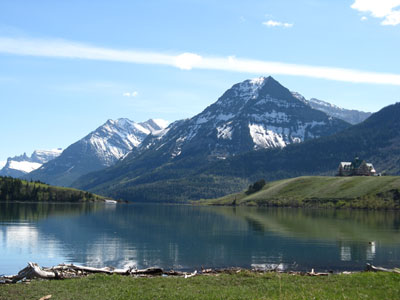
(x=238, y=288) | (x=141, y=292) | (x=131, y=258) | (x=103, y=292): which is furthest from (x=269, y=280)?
(x=131, y=258)

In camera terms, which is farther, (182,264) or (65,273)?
(182,264)

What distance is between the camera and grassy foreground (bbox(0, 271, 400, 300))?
130 feet

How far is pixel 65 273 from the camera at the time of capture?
178 ft

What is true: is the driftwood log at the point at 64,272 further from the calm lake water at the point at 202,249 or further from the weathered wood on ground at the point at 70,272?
the calm lake water at the point at 202,249

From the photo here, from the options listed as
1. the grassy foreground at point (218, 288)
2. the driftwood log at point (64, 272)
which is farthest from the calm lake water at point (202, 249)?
the grassy foreground at point (218, 288)

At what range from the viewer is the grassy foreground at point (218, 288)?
39.7 meters

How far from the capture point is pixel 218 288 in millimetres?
43781

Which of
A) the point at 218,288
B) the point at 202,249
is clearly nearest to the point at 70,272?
the point at 218,288

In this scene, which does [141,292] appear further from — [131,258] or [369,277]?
[131,258]

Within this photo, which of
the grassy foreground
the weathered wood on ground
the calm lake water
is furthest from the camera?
the calm lake water

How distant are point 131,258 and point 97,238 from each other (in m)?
35.8

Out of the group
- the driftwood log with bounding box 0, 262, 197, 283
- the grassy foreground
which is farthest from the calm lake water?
the grassy foreground

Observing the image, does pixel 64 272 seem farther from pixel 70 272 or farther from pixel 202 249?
pixel 202 249

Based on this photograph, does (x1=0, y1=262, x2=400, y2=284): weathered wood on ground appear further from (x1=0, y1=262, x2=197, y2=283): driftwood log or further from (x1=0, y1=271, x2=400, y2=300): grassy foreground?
(x1=0, y1=271, x2=400, y2=300): grassy foreground
